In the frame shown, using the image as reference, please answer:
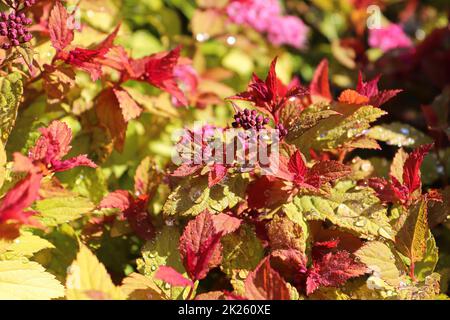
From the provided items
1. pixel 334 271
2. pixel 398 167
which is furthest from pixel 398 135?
pixel 334 271

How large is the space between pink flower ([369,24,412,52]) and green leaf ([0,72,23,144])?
4.84ft

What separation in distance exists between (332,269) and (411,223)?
0.55 ft

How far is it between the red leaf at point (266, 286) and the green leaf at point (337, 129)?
328mm

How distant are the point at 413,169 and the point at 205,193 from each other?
400 mm

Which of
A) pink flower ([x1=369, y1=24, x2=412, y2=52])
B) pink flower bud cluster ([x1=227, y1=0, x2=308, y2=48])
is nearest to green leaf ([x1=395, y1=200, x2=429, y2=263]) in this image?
pink flower bud cluster ([x1=227, y1=0, x2=308, y2=48])

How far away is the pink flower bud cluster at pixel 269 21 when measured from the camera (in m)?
1.84

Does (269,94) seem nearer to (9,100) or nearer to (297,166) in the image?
(297,166)

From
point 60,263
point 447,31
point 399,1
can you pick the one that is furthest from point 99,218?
point 399,1

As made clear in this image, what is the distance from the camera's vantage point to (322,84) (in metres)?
1.31

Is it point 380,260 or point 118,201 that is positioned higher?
point 118,201

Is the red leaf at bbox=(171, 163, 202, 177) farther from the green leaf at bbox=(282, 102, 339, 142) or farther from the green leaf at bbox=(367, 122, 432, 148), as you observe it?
the green leaf at bbox=(367, 122, 432, 148)

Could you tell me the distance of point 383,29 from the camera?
83.6 inches

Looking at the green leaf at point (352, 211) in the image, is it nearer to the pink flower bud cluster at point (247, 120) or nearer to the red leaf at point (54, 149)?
the pink flower bud cluster at point (247, 120)

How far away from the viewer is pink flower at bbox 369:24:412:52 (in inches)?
81.9
